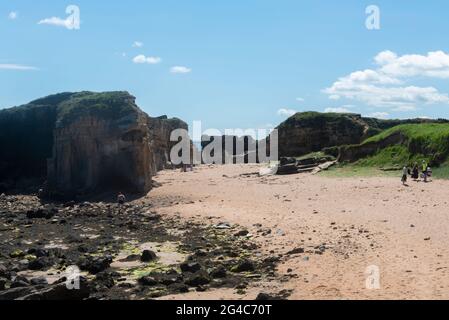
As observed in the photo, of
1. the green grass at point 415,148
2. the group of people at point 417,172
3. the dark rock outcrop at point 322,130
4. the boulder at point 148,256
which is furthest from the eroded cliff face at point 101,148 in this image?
the dark rock outcrop at point 322,130

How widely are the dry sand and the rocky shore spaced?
115cm

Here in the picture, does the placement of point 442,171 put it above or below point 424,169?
below

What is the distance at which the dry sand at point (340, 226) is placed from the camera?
49.0 feet

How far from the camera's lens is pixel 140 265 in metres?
20.2

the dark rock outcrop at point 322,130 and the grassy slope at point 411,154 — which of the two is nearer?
the grassy slope at point 411,154

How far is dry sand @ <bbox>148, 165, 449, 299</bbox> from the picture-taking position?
49.0 ft

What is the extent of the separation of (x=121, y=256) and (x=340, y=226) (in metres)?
9.90

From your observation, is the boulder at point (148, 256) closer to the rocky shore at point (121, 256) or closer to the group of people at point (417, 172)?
the rocky shore at point (121, 256)

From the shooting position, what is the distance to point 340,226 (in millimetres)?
23344

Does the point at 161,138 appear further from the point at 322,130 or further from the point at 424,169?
the point at 424,169

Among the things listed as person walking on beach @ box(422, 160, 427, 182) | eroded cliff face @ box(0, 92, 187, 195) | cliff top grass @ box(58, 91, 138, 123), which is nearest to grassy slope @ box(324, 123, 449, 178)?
person walking on beach @ box(422, 160, 427, 182)

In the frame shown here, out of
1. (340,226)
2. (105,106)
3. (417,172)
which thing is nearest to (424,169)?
(417,172)

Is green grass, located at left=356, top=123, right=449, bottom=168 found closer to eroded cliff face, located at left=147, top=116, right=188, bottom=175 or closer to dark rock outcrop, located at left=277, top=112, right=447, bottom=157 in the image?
dark rock outcrop, located at left=277, top=112, right=447, bottom=157

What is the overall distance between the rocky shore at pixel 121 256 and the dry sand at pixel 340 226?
45.1 inches
